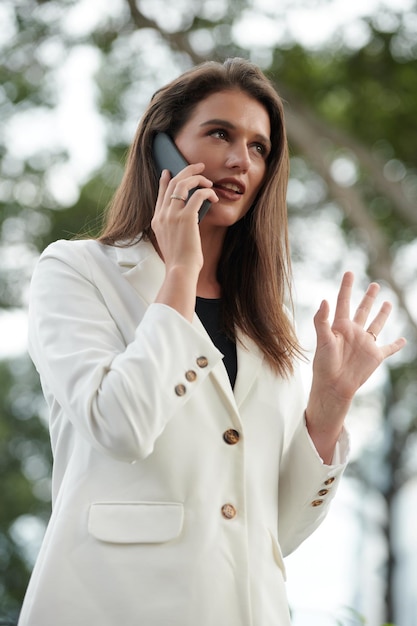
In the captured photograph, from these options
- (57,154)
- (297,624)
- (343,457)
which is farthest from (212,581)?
(57,154)

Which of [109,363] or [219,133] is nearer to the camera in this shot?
[109,363]

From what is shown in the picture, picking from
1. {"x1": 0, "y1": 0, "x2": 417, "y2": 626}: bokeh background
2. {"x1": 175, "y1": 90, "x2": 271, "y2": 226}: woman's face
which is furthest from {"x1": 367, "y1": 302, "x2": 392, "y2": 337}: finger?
{"x1": 0, "y1": 0, "x2": 417, "y2": 626}: bokeh background

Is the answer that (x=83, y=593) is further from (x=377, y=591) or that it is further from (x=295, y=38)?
(x=377, y=591)

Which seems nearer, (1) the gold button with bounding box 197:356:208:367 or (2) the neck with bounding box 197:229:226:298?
(1) the gold button with bounding box 197:356:208:367

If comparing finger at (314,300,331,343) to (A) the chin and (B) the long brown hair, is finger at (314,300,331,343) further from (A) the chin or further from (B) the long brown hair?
(A) the chin

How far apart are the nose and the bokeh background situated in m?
4.88

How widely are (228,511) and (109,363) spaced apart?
0.33 meters

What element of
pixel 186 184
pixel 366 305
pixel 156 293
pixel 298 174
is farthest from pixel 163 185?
pixel 298 174

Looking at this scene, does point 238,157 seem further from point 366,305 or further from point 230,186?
point 366,305

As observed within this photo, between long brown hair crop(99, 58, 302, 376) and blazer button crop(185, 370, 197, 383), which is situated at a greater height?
long brown hair crop(99, 58, 302, 376)

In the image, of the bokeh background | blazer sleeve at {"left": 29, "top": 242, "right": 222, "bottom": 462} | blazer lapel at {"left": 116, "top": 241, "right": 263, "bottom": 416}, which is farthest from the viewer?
the bokeh background

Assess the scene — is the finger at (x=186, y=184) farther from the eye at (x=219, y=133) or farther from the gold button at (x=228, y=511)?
Answer: the gold button at (x=228, y=511)

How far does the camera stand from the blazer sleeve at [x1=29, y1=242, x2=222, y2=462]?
1.62 m

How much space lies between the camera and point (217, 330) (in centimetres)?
206
